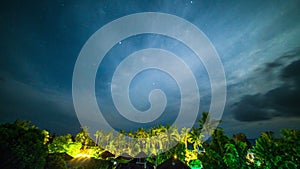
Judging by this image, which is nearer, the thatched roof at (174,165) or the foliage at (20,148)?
the foliage at (20,148)

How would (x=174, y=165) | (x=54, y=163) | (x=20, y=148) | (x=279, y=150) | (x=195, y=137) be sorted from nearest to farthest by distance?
1. (x=20, y=148)
2. (x=279, y=150)
3. (x=54, y=163)
4. (x=174, y=165)
5. (x=195, y=137)

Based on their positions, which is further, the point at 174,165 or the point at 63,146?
the point at 63,146

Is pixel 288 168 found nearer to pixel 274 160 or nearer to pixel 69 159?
pixel 274 160

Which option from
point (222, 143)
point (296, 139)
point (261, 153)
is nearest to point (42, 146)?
point (222, 143)

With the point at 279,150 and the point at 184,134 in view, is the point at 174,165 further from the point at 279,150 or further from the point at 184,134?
the point at 184,134

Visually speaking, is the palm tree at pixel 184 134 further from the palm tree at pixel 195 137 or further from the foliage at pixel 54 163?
the foliage at pixel 54 163

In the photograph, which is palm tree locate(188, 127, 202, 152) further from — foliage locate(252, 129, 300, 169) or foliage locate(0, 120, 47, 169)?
foliage locate(0, 120, 47, 169)

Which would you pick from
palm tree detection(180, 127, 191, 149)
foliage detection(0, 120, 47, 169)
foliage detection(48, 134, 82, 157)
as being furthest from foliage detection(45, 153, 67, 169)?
palm tree detection(180, 127, 191, 149)

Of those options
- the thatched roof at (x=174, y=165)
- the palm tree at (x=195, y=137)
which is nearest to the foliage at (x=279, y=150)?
the thatched roof at (x=174, y=165)

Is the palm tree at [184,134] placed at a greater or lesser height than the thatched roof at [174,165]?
greater

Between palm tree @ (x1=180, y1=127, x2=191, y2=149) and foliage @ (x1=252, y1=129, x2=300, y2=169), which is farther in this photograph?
palm tree @ (x1=180, y1=127, x2=191, y2=149)

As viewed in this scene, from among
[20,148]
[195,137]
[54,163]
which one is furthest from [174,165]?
[195,137]

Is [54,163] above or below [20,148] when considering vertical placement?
below

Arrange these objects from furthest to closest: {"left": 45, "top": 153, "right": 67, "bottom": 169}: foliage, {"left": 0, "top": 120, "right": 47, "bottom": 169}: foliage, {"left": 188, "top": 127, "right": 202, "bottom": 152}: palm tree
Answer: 1. {"left": 188, "top": 127, "right": 202, "bottom": 152}: palm tree
2. {"left": 45, "top": 153, "right": 67, "bottom": 169}: foliage
3. {"left": 0, "top": 120, "right": 47, "bottom": 169}: foliage
